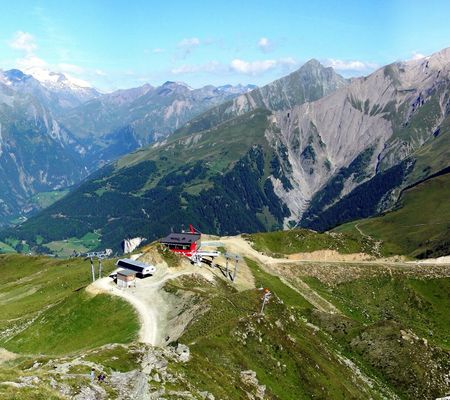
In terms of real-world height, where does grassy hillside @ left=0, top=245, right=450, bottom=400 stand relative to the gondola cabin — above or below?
below

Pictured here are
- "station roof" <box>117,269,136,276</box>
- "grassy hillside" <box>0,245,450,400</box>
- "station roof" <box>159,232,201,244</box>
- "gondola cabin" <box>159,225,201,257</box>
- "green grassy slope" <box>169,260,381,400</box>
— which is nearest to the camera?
"grassy hillside" <box>0,245,450,400</box>

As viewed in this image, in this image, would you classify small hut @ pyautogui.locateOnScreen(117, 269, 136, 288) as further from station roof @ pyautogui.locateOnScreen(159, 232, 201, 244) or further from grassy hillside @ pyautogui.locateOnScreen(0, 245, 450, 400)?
station roof @ pyautogui.locateOnScreen(159, 232, 201, 244)

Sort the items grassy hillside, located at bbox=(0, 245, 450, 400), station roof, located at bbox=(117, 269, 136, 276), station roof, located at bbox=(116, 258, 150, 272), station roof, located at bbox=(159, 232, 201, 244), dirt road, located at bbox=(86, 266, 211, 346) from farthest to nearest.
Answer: station roof, located at bbox=(159, 232, 201, 244)
station roof, located at bbox=(116, 258, 150, 272)
station roof, located at bbox=(117, 269, 136, 276)
dirt road, located at bbox=(86, 266, 211, 346)
grassy hillside, located at bbox=(0, 245, 450, 400)

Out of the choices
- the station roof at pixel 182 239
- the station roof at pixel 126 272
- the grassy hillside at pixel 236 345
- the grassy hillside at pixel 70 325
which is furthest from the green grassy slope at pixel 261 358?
the station roof at pixel 182 239

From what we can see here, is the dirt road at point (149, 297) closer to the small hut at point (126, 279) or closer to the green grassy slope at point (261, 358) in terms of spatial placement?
the small hut at point (126, 279)

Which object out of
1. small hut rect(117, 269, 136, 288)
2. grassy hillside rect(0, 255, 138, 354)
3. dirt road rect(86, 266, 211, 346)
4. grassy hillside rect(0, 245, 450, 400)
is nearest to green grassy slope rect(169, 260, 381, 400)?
grassy hillside rect(0, 245, 450, 400)

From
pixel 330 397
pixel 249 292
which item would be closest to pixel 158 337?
pixel 249 292

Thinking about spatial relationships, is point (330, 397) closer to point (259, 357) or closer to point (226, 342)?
point (259, 357)

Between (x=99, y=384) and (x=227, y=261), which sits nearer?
(x=99, y=384)

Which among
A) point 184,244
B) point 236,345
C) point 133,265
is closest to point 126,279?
point 133,265
